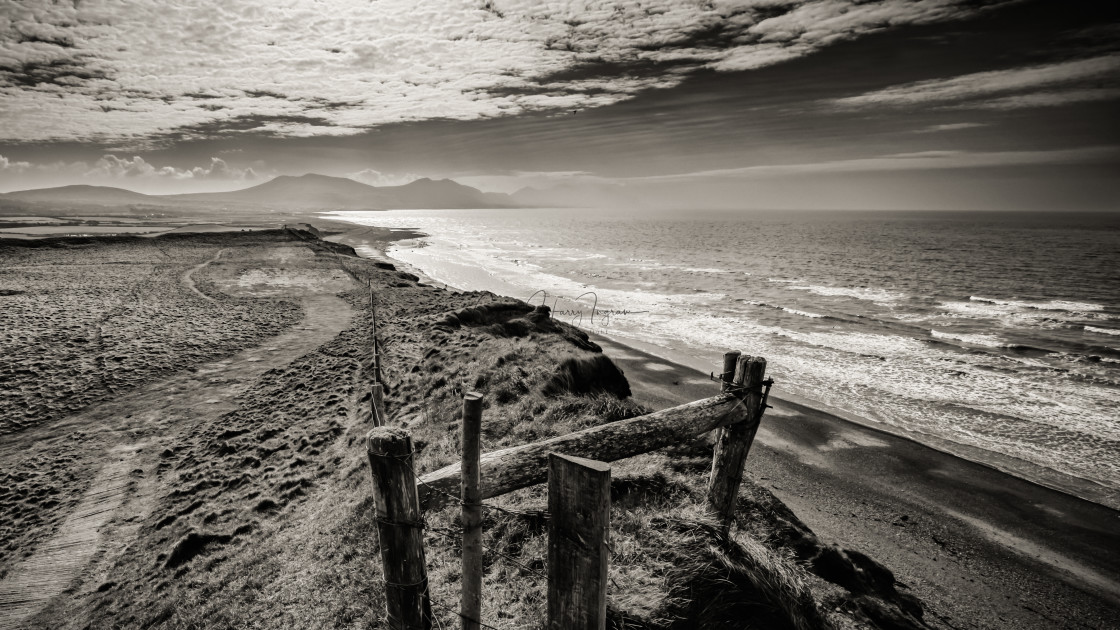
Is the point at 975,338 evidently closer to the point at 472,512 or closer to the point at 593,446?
the point at 593,446

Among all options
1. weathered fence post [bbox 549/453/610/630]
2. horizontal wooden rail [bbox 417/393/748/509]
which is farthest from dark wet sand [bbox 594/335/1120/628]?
weathered fence post [bbox 549/453/610/630]

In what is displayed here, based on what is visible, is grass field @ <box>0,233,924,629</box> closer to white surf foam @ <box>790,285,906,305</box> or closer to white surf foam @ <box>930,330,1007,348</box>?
white surf foam @ <box>930,330,1007,348</box>

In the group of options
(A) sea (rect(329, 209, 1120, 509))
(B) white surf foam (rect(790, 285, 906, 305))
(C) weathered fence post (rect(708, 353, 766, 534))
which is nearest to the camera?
(C) weathered fence post (rect(708, 353, 766, 534))

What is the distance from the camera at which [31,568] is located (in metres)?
6.69

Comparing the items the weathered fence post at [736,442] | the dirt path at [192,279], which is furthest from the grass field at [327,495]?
the dirt path at [192,279]

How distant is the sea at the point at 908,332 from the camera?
1391cm

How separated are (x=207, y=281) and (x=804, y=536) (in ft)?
113

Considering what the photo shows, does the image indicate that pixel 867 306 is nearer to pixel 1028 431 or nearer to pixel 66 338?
pixel 1028 431

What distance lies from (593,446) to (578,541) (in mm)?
1038

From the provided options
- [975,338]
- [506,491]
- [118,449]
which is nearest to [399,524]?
[506,491]

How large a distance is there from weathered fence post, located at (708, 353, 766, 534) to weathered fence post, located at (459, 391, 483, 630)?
108 inches

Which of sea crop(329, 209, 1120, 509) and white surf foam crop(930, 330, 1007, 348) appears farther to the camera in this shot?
white surf foam crop(930, 330, 1007, 348)

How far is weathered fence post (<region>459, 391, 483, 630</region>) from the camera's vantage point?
3023 mm

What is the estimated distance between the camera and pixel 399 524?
312cm
